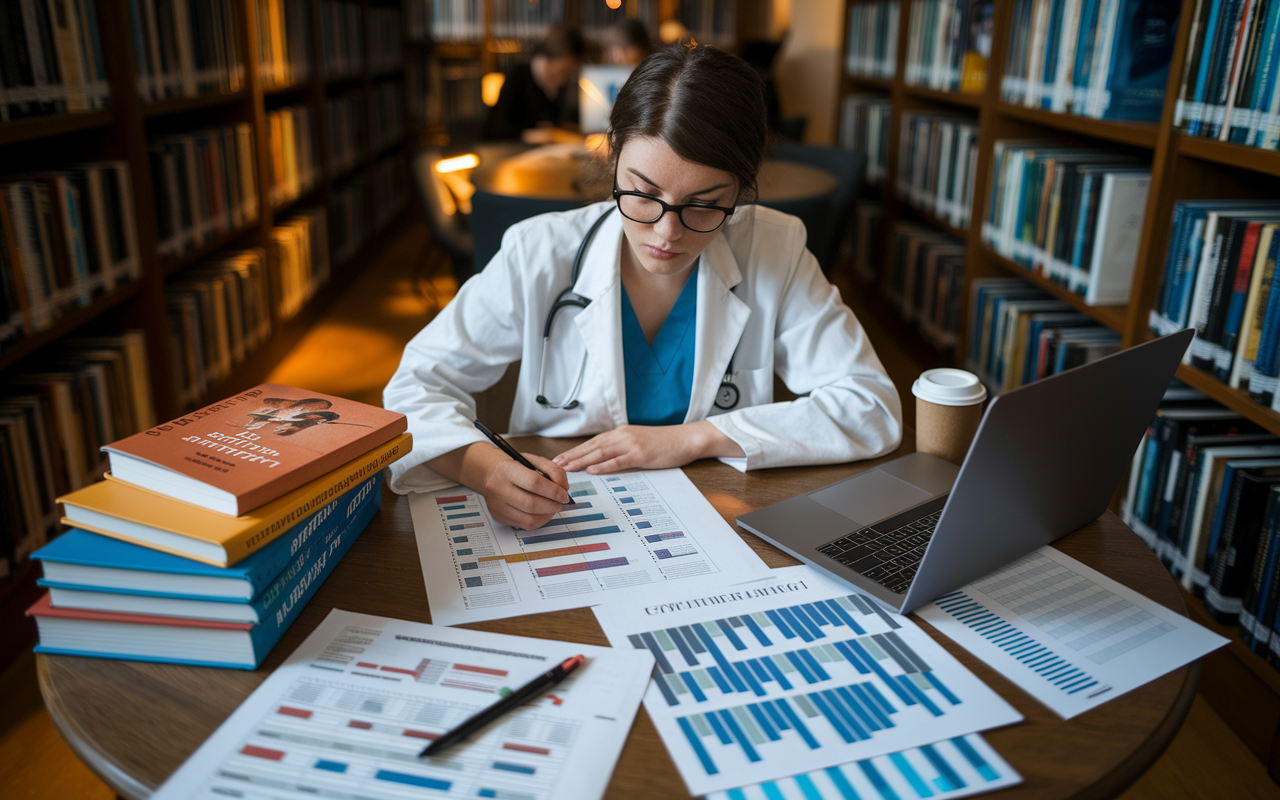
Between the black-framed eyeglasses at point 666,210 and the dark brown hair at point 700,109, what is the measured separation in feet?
0.18

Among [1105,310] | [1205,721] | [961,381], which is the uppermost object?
[961,381]

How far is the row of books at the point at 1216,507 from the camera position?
1591 mm

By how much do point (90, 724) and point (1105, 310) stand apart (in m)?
2.21

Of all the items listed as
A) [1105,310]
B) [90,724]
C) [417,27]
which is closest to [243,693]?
[90,724]

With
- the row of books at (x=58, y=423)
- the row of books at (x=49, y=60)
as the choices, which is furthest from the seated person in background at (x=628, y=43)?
the row of books at (x=58, y=423)

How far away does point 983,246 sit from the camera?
9.39 ft

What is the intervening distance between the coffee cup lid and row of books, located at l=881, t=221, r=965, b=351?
204cm

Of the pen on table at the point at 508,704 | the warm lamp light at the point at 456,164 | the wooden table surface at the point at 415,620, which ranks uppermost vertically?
the warm lamp light at the point at 456,164

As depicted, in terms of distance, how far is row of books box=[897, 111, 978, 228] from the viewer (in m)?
3.07

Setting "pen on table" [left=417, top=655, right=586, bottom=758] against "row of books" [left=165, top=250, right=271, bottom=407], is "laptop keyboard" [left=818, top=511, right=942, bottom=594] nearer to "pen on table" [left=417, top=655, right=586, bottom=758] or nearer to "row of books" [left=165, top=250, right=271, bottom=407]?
"pen on table" [left=417, top=655, right=586, bottom=758]

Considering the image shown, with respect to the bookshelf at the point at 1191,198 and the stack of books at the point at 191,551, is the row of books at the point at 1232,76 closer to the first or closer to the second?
the bookshelf at the point at 1191,198

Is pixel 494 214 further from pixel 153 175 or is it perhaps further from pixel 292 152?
pixel 292 152

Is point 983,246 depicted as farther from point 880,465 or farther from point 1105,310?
point 880,465

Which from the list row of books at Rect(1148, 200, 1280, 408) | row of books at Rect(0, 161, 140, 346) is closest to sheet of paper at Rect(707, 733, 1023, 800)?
row of books at Rect(1148, 200, 1280, 408)
